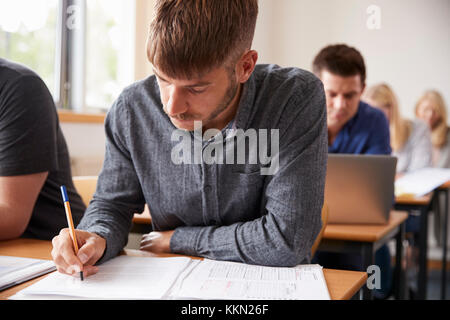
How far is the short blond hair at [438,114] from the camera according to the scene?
401cm

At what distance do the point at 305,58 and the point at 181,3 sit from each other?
522 mm

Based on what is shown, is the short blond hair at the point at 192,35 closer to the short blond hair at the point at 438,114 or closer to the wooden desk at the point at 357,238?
the wooden desk at the point at 357,238

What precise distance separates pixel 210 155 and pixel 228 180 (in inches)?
2.6

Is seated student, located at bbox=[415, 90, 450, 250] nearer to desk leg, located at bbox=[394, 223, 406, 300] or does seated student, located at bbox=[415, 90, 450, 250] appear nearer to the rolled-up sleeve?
desk leg, located at bbox=[394, 223, 406, 300]

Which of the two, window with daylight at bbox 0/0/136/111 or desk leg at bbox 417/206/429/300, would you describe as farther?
desk leg at bbox 417/206/429/300

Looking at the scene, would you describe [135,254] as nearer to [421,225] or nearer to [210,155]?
[210,155]

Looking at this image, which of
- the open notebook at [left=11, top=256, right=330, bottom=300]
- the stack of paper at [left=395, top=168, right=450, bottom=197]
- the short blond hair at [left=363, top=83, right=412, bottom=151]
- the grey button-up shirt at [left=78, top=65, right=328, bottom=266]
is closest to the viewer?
the open notebook at [left=11, top=256, right=330, bottom=300]

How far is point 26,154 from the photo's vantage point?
120 cm

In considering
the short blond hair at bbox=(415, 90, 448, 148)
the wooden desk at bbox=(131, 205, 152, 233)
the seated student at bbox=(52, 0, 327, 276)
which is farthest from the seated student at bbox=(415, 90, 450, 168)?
the seated student at bbox=(52, 0, 327, 276)

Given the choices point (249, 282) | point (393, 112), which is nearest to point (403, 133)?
point (393, 112)

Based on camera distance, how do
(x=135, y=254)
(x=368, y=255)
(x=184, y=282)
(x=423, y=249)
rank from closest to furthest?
(x=184, y=282) < (x=135, y=254) < (x=368, y=255) < (x=423, y=249)

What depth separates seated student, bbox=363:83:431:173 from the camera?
3744 mm

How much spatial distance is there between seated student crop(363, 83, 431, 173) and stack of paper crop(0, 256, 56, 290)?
317 cm

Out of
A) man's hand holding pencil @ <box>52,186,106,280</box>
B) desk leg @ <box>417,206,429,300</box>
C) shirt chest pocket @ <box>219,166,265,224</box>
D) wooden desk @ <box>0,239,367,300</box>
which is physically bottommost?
desk leg @ <box>417,206,429,300</box>
